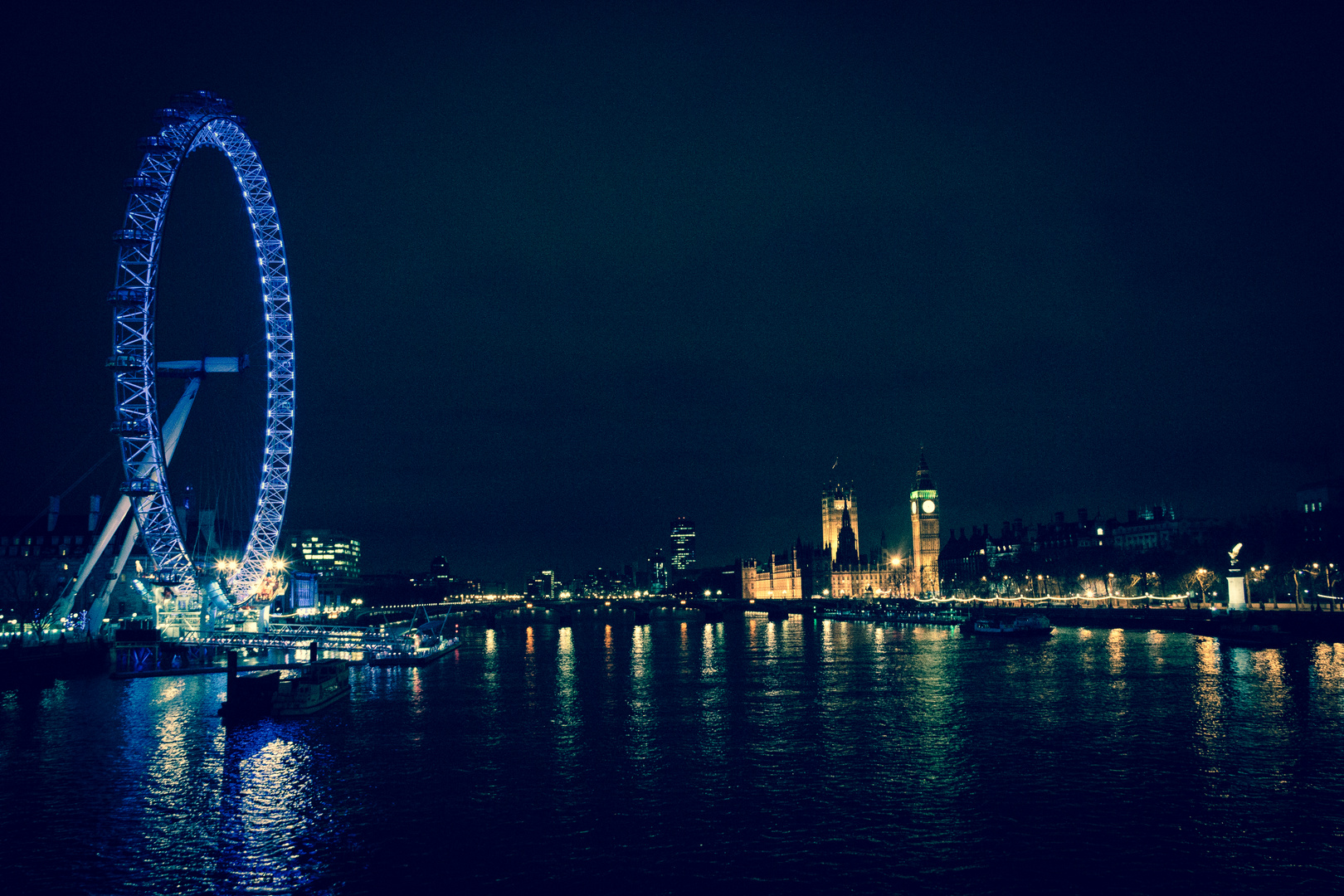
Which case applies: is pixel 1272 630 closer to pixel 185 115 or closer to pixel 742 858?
pixel 742 858

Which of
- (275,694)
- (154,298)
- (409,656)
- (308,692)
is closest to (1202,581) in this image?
(409,656)

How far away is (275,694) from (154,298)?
27.3m

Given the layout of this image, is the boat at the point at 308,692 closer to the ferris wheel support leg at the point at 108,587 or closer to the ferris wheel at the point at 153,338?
the ferris wheel at the point at 153,338

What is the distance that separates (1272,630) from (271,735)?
238 feet

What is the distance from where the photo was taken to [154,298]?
2437 inches

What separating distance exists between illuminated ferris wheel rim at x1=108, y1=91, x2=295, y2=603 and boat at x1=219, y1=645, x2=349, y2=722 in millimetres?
17797

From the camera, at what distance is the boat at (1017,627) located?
101m

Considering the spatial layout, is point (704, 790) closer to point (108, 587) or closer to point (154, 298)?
point (154, 298)

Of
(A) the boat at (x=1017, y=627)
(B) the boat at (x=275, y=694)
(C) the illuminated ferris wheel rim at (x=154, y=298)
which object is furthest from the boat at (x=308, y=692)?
(A) the boat at (x=1017, y=627)

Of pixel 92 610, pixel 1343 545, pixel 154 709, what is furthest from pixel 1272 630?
pixel 92 610

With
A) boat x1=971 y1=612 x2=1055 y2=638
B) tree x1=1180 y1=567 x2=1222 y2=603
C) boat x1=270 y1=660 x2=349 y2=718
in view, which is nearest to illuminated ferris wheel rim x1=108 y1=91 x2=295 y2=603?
boat x1=270 y1=660 x2=349 y2=718

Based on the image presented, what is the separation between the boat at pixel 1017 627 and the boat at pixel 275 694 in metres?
72.3

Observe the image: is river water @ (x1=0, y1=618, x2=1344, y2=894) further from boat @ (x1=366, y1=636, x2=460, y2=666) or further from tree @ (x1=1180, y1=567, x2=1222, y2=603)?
tree @ (x1=1180, y1=567, x2=1222, y2=603)

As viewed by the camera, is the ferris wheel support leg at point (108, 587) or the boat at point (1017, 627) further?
the boat at point (1017, 627)
